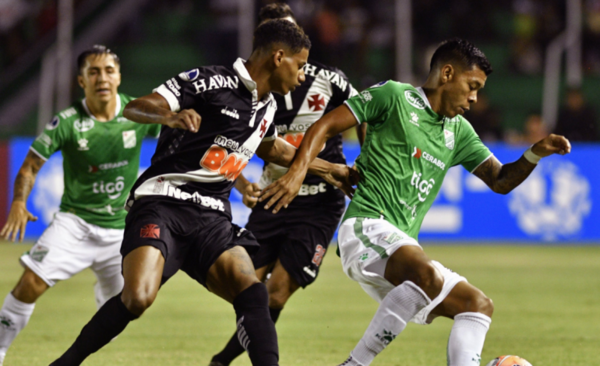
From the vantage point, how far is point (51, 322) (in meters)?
7.54

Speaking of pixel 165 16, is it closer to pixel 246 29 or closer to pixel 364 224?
pixel 246 29

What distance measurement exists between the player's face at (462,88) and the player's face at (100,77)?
2.88 m

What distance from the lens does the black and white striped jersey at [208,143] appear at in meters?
4.78

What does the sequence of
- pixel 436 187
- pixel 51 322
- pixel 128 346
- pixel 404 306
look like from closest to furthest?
pixel 404 306, pixel 436 187, pixel 128 346, pixel 51 322

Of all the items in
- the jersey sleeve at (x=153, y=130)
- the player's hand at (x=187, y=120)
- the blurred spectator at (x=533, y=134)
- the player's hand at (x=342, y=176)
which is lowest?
the player's hand at (x=342, y=176)

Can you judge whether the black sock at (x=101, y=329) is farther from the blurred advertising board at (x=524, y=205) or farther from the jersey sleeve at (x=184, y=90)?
the blurred advertising board at (x=524, y=205)

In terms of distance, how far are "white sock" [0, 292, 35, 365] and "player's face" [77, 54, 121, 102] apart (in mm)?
1765

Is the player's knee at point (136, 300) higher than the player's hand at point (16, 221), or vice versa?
the player's hand at point (16, 221)

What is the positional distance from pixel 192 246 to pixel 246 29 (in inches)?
452

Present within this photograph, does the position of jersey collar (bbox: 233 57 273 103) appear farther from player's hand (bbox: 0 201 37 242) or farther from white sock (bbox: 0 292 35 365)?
white sock (bbox: 0 292 35 365)

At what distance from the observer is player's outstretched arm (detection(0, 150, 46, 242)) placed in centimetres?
568

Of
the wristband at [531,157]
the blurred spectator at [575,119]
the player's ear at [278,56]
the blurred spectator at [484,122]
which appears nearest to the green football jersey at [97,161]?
the player's ear at [278,56]

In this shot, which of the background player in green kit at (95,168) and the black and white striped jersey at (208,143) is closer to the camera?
the black and white striped jersey at (208,143)

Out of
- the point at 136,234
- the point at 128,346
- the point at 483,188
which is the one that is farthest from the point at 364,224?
the point at 483,188
